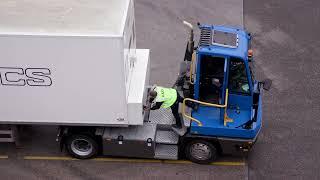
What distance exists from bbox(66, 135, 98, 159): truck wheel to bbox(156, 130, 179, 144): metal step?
138 cm

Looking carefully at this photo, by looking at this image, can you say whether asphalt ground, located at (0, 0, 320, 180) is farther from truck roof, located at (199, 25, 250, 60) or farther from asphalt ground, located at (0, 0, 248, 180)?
truck roof, located at (199, 25, 250, 60)

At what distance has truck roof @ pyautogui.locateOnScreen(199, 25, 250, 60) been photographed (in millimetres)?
9812

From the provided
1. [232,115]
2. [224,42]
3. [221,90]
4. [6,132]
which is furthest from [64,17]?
[232,115]

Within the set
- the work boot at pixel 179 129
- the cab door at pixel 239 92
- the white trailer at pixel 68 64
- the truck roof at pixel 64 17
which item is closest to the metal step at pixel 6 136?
the white trailer at pixel 68 64

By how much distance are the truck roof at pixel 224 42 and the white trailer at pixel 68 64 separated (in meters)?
1.57

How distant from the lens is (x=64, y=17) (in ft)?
33.1

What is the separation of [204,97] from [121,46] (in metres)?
2.22

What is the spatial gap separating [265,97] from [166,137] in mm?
3453

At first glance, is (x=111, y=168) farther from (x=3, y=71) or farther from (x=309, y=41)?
(x=309, y=41)

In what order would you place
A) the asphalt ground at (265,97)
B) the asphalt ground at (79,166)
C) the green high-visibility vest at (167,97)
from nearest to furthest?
the green high-visibility vest at (167,97), the asphalt ground at (79,166), the asphalt ground at (265,97)

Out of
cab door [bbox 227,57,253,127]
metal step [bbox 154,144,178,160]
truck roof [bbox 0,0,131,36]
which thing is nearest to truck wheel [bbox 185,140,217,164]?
metal step [bbox 154,144,178,160]

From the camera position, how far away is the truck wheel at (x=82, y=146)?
10938 mm

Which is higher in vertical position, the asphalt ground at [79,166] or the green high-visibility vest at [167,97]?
the green high-visibility vest at [167,97]

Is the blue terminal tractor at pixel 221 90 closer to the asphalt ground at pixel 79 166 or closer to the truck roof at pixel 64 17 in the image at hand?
the asphalt ground at pixel 79 166
